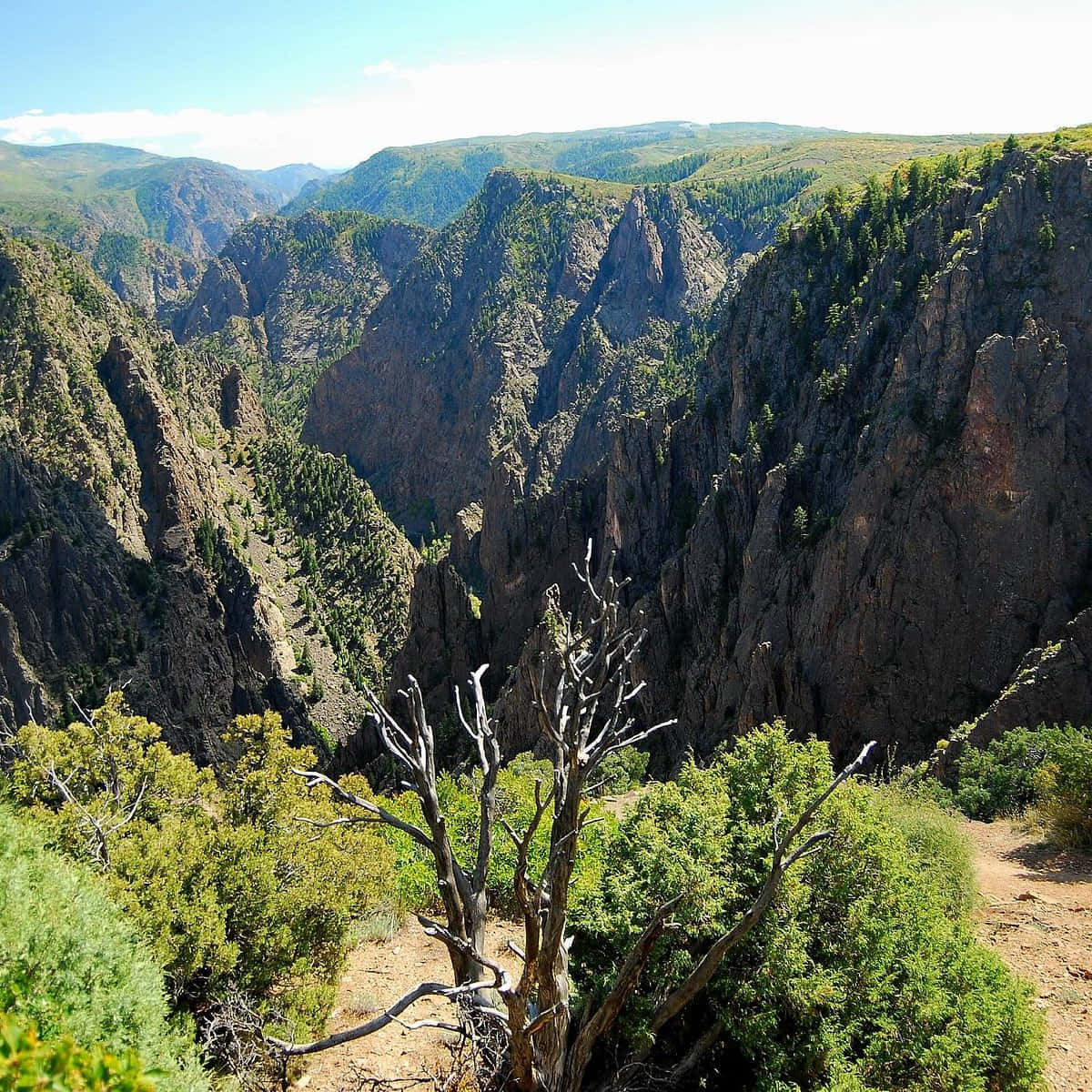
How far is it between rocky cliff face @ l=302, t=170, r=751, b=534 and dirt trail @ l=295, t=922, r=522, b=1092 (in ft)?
443

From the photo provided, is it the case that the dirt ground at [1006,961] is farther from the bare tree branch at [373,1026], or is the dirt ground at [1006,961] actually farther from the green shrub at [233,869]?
the bare tree branch at [373,1026]

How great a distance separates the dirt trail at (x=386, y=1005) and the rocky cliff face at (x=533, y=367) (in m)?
135

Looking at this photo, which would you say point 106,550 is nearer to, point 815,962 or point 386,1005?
point 386,1005

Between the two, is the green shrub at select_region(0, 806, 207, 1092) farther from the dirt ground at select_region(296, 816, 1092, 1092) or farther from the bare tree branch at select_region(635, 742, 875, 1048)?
the bare tree branch at select_region(635, 742, 875, 1048)

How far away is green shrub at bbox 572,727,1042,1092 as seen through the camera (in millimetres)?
12258

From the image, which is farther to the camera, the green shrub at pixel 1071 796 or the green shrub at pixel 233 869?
the green shrub at pixel 1071 796

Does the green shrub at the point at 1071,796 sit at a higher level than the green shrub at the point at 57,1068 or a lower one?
lower

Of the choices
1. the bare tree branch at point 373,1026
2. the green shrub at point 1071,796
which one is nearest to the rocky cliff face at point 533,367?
the green shrub at point 1071,796

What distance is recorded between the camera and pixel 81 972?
11164 millimetres

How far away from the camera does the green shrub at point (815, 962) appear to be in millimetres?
12258

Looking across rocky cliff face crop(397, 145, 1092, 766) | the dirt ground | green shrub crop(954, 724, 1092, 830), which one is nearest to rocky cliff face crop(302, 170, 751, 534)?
rocky cliff face crop(397, 145, 1092, 766)

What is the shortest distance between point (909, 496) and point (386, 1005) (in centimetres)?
4094

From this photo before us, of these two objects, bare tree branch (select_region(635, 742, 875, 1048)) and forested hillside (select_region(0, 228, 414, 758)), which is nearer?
bare tree branch (select_region(635, 742, 875, 1048))

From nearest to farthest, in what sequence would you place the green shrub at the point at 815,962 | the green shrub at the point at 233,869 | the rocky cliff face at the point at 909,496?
the green shrub at the point at 815,962 < the green shrub at the point at 233,869 < the rocky cliff face at the point at 909,496
